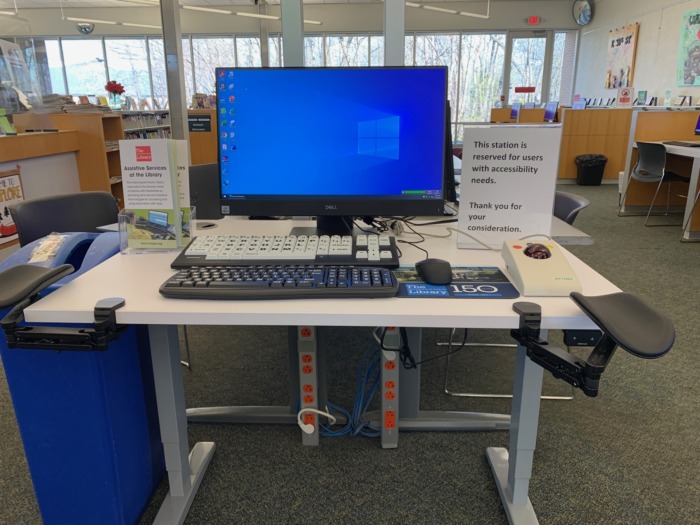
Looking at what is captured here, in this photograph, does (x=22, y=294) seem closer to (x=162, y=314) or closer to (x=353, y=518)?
A: (x=162, y=314)

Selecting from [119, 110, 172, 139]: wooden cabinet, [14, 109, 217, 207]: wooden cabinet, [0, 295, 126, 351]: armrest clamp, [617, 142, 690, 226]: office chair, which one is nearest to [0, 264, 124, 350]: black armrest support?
[0, 295, 126, 351]: armrest clamp

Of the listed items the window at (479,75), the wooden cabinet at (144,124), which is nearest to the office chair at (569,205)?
the wooden cabinet at (144,124)

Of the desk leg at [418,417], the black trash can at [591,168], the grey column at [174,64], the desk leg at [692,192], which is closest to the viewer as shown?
the desk leg at [418,417]

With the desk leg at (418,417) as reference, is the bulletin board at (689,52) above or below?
above

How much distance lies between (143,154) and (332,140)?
49 centimetres

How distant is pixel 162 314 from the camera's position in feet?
3.02

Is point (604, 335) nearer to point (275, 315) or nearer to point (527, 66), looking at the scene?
point (275, 315)

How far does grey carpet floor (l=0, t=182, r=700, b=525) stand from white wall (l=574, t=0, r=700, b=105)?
6.10m

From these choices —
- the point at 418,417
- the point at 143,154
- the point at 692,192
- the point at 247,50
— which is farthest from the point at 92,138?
the point at 247,50

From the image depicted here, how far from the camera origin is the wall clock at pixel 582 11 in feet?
30.8

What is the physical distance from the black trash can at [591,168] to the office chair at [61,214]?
23.7 feet

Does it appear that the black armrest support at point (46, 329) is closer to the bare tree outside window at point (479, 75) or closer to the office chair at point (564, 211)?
the office chair at point (564, 211)

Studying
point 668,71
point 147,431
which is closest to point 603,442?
point 147,431

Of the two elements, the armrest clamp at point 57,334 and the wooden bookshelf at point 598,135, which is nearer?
the armrest clamp at point 57,334
